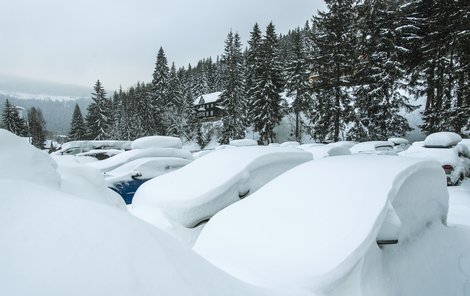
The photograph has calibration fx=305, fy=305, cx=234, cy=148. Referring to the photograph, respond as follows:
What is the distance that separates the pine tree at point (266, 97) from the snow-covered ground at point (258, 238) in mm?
28249

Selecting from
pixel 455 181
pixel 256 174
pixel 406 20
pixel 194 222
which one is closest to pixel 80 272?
pixel 194 222

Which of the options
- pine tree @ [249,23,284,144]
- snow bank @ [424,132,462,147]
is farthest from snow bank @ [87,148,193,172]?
pine tree @ [249,23,284,144]

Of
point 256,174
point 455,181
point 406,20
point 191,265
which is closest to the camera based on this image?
point 191,265

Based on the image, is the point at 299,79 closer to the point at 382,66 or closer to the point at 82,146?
the point at 382,66

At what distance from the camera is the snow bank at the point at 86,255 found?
126 cm

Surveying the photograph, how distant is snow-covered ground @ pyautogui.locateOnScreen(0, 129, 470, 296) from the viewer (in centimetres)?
137

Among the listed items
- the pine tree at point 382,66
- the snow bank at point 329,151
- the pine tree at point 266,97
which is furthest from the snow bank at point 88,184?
the pine tree at point 266,97

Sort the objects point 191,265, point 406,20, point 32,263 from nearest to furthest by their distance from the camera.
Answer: point 32,263 < point 191,265 < point 406,20

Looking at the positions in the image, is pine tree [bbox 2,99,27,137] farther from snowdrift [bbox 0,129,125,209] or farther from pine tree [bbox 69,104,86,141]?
snowdrift [bbox 0,129,125,209]

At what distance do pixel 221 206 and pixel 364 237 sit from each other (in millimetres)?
2500

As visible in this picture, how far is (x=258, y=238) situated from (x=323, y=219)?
644 millimetres

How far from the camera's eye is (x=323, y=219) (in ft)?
9.49

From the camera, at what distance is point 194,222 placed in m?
4.54

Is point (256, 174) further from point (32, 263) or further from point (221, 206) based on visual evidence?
point (32, 263)
